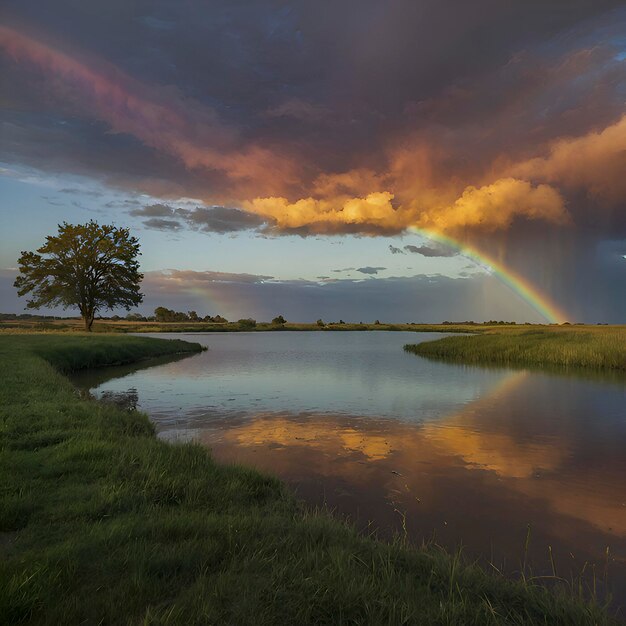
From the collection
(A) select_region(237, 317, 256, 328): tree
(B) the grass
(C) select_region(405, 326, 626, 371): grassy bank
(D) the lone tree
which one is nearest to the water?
(B) the grass

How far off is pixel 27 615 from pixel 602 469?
13.0 m

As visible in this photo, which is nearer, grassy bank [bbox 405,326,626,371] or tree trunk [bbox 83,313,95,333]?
grassy bank [bbox 405,326,626,371]

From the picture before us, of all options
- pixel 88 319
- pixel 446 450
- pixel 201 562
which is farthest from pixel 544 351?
pixel 88 319

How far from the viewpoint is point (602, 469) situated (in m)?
11.5

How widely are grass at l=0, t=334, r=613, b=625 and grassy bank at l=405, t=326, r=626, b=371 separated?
3582 cm

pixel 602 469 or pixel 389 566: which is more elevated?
pixel 389 566

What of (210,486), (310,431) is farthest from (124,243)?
(210,486)

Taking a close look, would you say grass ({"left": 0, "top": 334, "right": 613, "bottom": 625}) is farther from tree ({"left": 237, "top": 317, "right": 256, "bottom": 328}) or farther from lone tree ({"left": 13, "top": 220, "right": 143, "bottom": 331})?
tree ({"left": 237, "top": 317, "right": 256, "bottom": 328})

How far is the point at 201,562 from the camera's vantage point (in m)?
4.83

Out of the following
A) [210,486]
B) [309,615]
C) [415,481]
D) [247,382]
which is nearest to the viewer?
[309,615]

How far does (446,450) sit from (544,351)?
32.9m

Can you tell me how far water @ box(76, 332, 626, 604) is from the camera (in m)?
7.77

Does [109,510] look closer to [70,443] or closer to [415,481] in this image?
[70,443]

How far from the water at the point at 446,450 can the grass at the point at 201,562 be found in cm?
196
